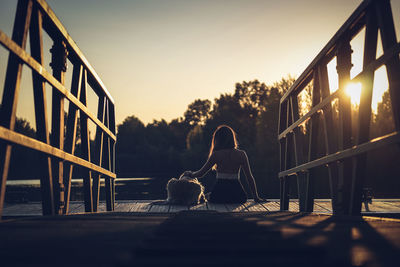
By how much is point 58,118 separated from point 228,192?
5190 mm

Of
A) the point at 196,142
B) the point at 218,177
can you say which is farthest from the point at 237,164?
the point at 196,142

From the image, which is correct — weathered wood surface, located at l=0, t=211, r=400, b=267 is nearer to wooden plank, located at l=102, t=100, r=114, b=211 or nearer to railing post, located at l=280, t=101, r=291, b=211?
railing post, located at l=280, t=101, r=291, b=211

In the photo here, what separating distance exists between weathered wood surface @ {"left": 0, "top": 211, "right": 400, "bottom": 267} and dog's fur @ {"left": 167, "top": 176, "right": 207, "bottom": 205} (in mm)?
5843

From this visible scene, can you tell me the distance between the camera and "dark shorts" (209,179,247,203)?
28.1ft

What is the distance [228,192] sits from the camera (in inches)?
338

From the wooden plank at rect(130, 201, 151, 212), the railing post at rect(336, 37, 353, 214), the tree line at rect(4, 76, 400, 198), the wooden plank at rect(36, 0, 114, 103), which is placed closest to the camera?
the wooden plank at rect(36, 0, 114, 103)

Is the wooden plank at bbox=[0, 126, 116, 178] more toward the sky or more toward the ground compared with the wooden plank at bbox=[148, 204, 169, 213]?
more toward the sky

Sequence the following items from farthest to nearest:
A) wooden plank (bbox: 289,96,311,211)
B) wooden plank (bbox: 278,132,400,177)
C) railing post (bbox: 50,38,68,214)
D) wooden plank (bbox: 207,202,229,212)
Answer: wooden plank (bbox: 207,202,229,212)
wooden plank (bbox: 289,96,311,211)
railing post (bbox: 50,38,68,214)
wooden plank (bbox: 278,132,400,177)

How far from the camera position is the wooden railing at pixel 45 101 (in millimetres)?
2551

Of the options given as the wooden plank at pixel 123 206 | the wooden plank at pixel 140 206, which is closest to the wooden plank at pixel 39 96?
the wooden plank at pixel 140 206

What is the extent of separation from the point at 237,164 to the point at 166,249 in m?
7.04

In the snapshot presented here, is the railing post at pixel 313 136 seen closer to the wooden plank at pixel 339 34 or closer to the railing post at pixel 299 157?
the railing post at pixel 299 157

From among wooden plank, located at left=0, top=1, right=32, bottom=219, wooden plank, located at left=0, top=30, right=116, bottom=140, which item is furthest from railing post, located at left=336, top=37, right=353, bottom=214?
wooden plank, located at left=0, top=1, right=32, bottom=219

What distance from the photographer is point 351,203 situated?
3.29m
